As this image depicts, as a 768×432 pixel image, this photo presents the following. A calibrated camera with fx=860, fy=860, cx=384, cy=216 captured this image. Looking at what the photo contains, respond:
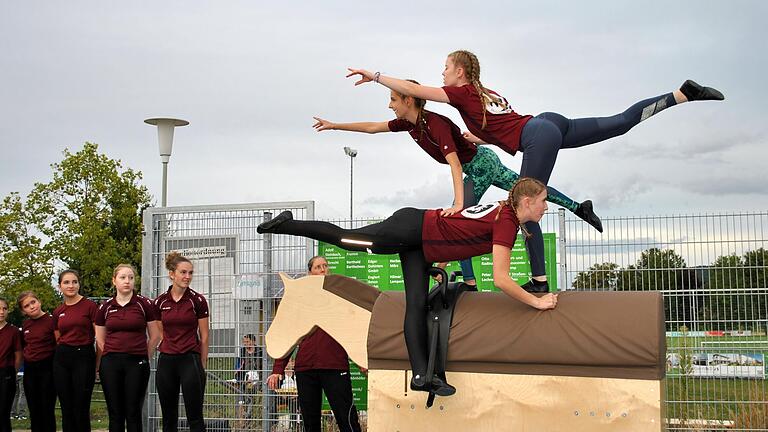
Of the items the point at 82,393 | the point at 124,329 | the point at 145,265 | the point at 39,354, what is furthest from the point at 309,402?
the point at 145,265

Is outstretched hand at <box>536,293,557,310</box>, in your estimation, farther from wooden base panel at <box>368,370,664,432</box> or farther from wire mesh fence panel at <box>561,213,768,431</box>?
wire mesh fence panel at <box>561,213,768,431</box>

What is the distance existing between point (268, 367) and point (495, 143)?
182 inches

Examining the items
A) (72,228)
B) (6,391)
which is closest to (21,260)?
(72,228)

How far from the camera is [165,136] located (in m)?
12.8

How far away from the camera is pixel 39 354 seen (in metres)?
8.20

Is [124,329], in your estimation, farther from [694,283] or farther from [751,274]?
[751,274]

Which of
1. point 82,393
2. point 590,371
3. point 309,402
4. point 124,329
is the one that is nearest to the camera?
point 590,371

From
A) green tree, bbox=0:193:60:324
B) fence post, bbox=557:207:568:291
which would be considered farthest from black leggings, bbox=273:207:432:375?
green tree, bbox=0:193:60:324

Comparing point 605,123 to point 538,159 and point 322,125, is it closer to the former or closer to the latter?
point 538,159

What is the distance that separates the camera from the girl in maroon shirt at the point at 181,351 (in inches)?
281

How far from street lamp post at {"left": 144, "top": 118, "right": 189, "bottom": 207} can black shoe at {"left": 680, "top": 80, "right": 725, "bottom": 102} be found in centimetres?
901

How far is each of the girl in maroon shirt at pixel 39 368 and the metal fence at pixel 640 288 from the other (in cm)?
150

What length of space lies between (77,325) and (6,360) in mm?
1081

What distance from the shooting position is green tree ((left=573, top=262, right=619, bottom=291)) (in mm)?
8789
